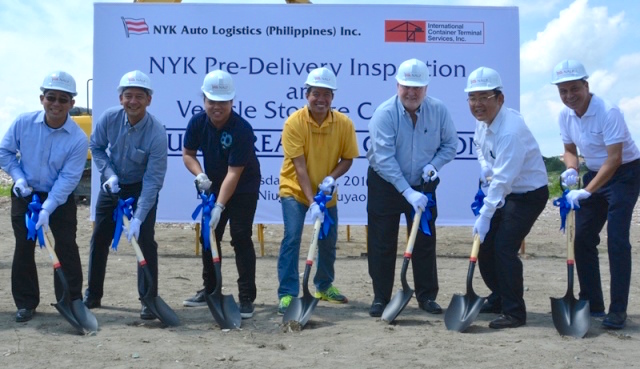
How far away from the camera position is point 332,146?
20.5 feet

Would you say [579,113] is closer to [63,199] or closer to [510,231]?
[510,231]

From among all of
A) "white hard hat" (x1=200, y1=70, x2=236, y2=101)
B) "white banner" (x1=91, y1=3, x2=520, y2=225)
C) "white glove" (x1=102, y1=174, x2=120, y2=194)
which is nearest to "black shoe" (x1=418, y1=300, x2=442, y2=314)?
"white hard hat" (x1=200, y1=70, x2=236, y2=101)

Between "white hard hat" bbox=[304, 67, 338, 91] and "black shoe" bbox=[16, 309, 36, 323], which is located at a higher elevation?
"white hard hat" bbox=[304, 67, 338, 91]

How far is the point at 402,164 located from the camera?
598 centimetres

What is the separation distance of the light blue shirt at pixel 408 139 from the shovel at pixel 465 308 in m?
0.74

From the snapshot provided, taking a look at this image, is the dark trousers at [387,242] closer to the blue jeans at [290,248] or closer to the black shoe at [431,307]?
the black shoe at [431,307]

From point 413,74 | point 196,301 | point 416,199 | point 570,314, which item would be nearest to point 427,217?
point 416,199

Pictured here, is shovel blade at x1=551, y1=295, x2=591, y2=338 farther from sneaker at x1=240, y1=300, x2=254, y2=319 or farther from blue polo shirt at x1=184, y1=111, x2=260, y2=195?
blue polo shirt at x1=184, y1=111, x2=260, y2=195

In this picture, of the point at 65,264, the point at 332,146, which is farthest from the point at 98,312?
the point at 332,146

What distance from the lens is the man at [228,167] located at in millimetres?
5852

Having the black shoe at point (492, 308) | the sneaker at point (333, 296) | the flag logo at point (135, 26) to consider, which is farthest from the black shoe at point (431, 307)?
the flag logo at point (135, 26)

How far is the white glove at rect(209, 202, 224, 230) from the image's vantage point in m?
5.82

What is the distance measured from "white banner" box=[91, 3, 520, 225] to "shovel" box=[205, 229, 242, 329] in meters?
3.35

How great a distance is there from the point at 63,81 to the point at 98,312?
179cm
